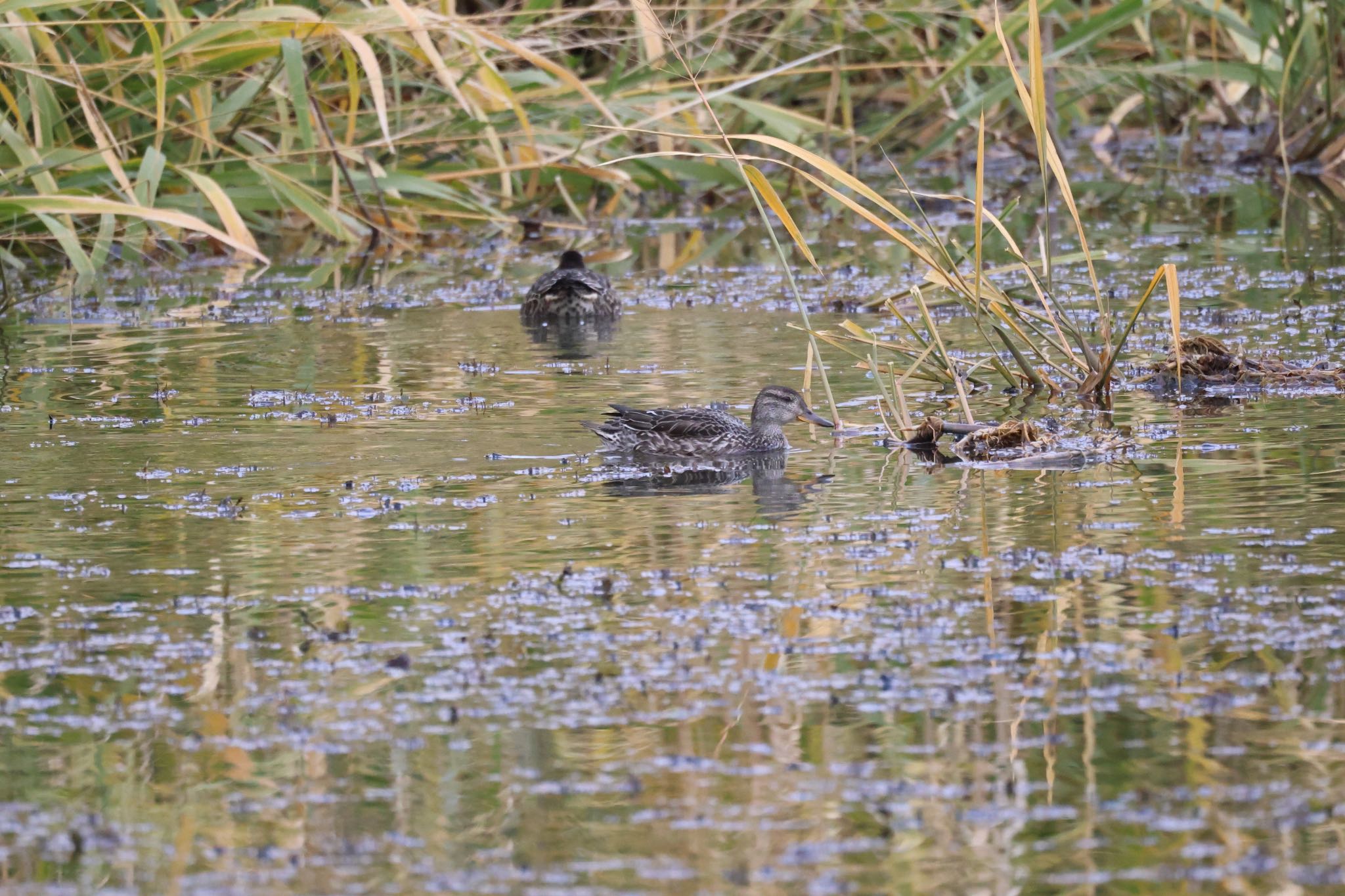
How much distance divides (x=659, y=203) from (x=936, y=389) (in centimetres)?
911

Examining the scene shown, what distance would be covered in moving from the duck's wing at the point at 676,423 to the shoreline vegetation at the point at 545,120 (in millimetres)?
478

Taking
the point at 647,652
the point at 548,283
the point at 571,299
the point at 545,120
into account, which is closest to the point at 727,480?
the point at 647,652

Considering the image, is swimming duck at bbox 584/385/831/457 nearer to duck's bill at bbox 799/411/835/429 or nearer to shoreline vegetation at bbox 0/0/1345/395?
duck's bill at bbox 799/411/835/429

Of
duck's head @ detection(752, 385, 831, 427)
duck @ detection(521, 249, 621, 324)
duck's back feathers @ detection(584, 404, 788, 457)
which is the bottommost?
duck's back feathers @ detection(584, 404, 788, 457)

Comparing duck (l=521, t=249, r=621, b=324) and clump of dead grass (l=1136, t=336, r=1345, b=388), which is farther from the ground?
duck (l=521, t=249, r=621, b=324)

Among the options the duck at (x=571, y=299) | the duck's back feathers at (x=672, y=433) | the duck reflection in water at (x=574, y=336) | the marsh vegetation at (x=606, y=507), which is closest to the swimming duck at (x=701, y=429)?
the duck's back feathers at (x=672, y=433)

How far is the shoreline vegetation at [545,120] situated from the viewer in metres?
10.5

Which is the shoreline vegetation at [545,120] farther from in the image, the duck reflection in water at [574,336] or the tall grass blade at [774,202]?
the duck reflection in water at [574,336]

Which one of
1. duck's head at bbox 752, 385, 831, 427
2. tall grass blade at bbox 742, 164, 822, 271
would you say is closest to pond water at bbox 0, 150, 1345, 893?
duck's head at bbox 752, 385, 831, 427

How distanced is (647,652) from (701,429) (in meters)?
3.08

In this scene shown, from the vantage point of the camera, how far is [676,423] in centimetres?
850

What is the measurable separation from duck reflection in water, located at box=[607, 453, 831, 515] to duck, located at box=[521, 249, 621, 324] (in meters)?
3.82

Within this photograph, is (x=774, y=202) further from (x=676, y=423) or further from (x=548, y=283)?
(x=548, y=283)

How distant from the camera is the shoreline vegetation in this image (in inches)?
415
